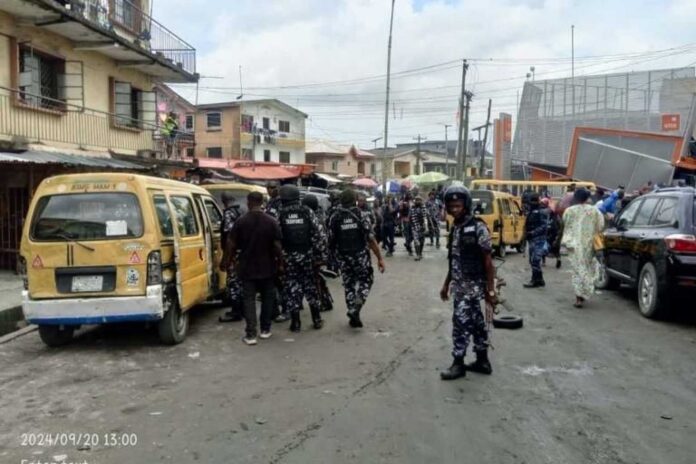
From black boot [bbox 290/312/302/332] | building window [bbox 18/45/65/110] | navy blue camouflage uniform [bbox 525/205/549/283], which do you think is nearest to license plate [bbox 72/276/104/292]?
black boot [bbox 290/312/302/332]

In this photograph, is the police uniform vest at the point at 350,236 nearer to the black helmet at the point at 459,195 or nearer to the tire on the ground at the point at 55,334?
the black helmet at the point at 459,195

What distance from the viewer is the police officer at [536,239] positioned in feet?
37.8

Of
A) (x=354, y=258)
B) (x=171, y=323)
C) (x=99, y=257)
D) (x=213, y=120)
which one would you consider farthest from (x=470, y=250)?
(x=213, y=120)

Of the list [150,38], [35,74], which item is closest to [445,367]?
[35,74]

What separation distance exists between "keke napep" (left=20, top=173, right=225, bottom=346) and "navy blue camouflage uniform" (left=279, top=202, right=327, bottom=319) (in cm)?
137

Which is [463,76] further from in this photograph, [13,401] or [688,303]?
[13,401]

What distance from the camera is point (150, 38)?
19.2 m

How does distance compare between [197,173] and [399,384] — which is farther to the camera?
[197,173]

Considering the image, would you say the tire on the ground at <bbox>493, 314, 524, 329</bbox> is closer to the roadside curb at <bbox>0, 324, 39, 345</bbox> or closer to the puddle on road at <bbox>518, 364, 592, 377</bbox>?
the puddle on road at <bbox>518, 364, 592, 377</bbox>

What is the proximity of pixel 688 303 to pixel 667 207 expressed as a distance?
1.48 m

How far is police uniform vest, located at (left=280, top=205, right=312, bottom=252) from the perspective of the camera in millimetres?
7609

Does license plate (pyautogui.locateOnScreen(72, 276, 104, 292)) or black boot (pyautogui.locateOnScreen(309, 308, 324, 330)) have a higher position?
license plate (pyautogui.locateOnScreen(72, 276, 104, 292))

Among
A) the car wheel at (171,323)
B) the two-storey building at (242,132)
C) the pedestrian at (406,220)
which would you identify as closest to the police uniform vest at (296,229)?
the car wheel at (171,323)

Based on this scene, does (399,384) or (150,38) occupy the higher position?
(150,38)
